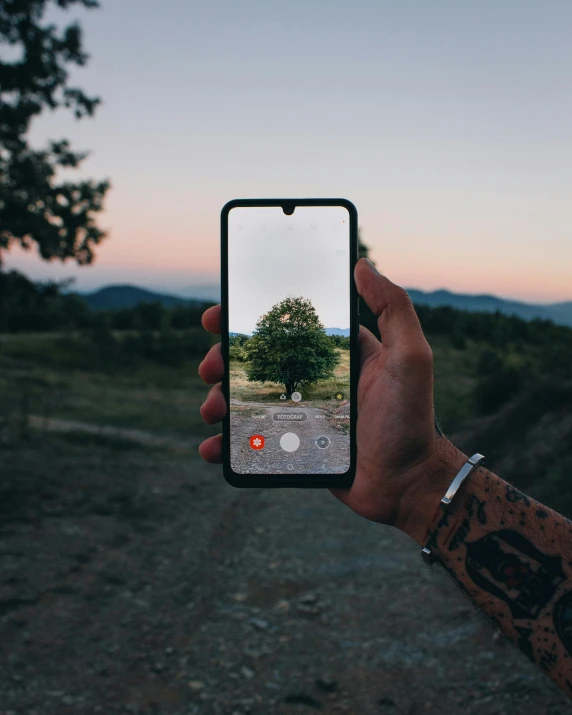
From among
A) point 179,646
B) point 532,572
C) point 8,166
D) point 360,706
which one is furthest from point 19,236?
point 532,572

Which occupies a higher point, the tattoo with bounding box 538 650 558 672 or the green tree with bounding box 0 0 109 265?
the green tree with bounding box 0 0 109 265

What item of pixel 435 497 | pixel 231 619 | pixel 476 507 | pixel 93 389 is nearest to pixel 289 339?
pixel 435 497

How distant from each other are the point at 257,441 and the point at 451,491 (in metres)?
0.74

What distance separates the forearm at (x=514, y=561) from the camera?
2277 millimetres

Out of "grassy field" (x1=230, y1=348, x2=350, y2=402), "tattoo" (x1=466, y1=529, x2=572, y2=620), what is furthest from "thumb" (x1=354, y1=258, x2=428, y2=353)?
"tattoo" (x1=466, y1=529, x2=572, y2=620)

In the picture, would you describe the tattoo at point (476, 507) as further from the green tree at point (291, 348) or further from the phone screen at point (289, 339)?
the green tree at point (291, 348)

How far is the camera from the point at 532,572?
2.38m

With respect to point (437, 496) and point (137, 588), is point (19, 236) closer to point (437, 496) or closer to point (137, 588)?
point (137, 588)

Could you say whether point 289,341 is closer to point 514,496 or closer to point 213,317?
point 213,317

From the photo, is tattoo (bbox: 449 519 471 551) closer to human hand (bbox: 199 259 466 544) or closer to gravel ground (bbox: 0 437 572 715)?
human hand (bbox: 199 259 466 544)

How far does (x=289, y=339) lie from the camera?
8.91ft

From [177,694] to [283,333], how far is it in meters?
3.96

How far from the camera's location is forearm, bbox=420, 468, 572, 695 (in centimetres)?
228

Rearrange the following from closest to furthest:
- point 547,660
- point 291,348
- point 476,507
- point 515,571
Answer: point 547,660
point 515,571
point 476,507
point 291,348
